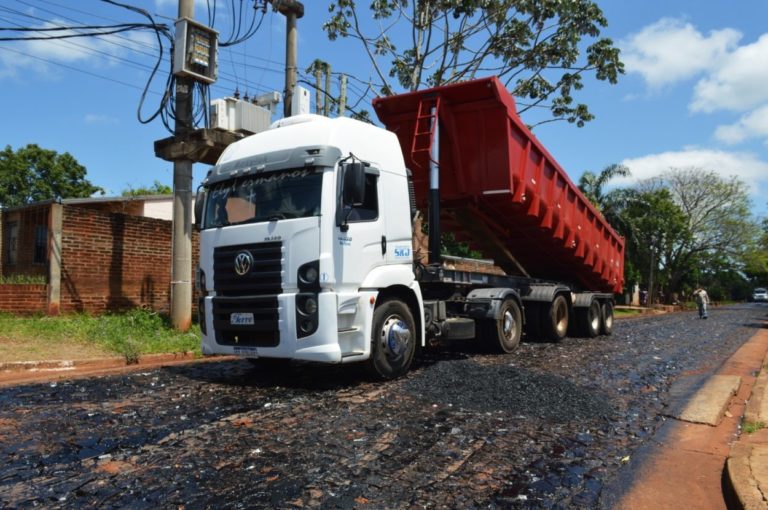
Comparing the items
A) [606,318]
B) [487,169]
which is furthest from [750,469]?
[606,318]

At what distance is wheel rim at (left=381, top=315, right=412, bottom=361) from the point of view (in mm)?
6695

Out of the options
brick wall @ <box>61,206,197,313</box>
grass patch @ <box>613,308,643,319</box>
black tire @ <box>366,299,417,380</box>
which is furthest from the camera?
grass patch @ <box>613,308,643,319</box>

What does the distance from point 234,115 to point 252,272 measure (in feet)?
20.8

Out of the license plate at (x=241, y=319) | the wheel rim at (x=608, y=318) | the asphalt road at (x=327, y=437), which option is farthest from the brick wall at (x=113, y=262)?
the wheel rim at (x=608, y=318)

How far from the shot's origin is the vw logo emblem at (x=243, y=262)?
6309 millimetres

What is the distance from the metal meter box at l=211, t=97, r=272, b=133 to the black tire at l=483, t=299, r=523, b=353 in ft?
21.1

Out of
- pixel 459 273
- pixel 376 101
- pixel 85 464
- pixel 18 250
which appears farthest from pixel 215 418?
pixel 18 250

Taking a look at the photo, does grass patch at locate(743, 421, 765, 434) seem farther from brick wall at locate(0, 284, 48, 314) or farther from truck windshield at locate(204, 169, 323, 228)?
brick wall at locate(0, 284, 48, 314)

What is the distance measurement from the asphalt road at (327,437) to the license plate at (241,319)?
75cm

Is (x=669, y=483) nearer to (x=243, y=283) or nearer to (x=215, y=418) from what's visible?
(x=215, y=418)

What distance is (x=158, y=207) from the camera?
66.0 feet

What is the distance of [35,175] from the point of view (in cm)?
4359

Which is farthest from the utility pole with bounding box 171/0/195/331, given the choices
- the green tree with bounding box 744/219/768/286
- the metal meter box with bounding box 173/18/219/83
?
the green tree with bounding box 744/219/768/286

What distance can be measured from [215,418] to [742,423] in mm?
4964
